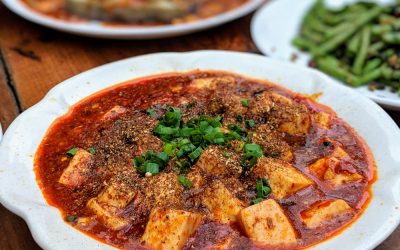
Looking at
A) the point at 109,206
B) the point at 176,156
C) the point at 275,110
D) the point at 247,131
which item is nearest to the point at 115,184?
the point at 109,206

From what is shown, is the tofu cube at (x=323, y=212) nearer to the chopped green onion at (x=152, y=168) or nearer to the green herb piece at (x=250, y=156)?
the green herb piece at (x=250, y=156)

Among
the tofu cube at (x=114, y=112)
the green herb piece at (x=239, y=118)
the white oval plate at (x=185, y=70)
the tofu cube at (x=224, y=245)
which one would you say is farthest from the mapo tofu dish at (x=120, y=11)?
the tofu cube at (x=224, y=245)

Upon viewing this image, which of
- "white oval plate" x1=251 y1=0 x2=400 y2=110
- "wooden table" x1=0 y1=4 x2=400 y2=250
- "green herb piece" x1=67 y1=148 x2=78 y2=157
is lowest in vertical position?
"wooden table" x1=0 y1=4 x2=400 y2=250

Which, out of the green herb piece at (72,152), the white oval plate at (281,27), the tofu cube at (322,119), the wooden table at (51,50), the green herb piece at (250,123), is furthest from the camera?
the white oval plate at (281,27)

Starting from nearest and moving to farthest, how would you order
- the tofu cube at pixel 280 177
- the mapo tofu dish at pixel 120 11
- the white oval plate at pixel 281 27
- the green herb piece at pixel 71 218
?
1. the green herb piece at pixel 71 218
2. the tofu cube at pixel 280 177
3. the white oval plate at pixel 281 27
4. the mapo tofu dish at pixel 120 11

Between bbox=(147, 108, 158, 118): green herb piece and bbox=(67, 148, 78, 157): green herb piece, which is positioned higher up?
bbox=(147, 108, 158, 118): green herb piece

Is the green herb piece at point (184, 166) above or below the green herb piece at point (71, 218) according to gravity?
above

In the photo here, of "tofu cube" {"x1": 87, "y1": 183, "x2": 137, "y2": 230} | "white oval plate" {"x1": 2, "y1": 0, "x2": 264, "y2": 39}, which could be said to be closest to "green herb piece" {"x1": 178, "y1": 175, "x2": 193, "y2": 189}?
"tofu cube" {"x1": 87, "y1": 183, "x2": 137, "y2": 230}

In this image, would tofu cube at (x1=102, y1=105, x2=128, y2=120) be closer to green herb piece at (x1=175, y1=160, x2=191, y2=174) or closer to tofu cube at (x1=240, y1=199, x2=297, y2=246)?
green herb piece at (x1=175, y1=160, x2=191, y2=174)

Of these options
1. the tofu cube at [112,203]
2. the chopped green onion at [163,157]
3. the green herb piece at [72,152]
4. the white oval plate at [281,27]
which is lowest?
the white oval plate at [281,27]

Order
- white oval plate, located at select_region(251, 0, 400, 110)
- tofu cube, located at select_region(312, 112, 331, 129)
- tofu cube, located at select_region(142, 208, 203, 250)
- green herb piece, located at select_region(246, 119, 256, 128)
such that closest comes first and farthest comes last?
tofu cube, located at select_region(142, 208, 203, 250) < green herb piece, located at select_region(246, 119, 256, 128) < tofu cube, located at select_region(312, 112, 331, 129) < white oval plate, located at select_region(251, 0, 400, 110)
